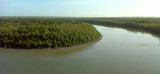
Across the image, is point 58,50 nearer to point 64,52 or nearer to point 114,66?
point 64,52

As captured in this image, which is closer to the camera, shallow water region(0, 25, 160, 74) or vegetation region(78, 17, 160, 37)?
shallow water region(0, 25, 160, 74)

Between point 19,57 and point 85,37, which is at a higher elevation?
point 85,37

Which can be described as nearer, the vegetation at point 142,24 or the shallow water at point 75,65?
the shallow water at point 75,65

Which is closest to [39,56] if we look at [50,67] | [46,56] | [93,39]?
[46,56]

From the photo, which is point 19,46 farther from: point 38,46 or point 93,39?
point 93,39

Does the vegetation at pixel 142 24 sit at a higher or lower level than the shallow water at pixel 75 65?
higher

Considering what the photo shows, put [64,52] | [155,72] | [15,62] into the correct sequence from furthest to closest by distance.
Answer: [64,52] → [15,62] → [155,72]

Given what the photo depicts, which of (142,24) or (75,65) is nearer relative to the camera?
(75,65)

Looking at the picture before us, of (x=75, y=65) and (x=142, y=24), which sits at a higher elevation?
(x=142, y=24)

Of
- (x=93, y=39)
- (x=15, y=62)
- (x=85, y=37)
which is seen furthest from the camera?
(x=93, y=39)

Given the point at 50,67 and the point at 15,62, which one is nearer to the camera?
the point at 50,67

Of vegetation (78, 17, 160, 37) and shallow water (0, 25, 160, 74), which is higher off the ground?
vegetation (78, 17, 160, 37)
